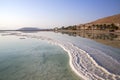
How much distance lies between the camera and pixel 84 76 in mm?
8969

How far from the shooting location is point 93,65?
11.3 metres

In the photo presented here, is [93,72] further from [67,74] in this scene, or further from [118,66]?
[118,66]

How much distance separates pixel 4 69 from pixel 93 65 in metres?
6.76

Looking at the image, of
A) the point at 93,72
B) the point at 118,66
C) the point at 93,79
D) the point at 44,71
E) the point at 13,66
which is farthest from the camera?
the point at 13,66

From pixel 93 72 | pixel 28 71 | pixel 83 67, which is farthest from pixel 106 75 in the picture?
pixel 28 71

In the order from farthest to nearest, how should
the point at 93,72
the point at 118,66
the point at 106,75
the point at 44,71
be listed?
the point at 118,66
the point at 44,71
the point at 93,72
the point at 106,75

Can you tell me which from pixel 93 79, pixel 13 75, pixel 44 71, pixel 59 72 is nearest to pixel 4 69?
pixel 13 75

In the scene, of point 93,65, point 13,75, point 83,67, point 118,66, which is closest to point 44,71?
point 13,75

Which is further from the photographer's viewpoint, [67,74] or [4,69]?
[4,69]

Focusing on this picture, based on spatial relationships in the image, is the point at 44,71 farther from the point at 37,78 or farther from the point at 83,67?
the point at 83,67

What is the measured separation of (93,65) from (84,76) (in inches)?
100

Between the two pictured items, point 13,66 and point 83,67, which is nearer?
point 83,67

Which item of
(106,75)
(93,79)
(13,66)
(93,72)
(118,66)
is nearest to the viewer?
(93,79)

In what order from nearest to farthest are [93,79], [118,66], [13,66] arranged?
[93,79], [118,66], [13,66]
